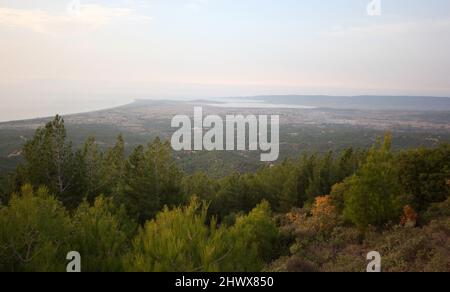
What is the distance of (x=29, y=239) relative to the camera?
6.82 metres

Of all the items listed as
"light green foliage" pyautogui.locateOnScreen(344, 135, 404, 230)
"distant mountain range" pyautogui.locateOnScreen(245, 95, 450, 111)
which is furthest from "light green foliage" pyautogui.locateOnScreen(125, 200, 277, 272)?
"distant mountain range" pyautogui.locateOnScreen(245, 95, 450, 111)

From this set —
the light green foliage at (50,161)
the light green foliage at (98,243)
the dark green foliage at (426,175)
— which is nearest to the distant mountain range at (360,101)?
the dark green foliage at (426,175)

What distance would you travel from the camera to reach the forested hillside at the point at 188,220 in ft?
22.1

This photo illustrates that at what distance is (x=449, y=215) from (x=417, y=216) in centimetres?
Answer: 110

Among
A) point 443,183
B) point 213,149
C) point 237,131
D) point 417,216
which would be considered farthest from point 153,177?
point 237,131

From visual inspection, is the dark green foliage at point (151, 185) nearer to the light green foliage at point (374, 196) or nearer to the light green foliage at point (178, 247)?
the light green foliage at point (374, 196)

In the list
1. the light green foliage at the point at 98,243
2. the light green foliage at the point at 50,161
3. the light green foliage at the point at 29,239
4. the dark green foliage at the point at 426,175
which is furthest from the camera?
the light green foliage at the point at 50,161

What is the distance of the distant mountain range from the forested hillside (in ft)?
269

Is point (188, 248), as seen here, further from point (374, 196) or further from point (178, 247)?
point (374, 196)

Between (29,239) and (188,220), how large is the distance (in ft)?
10.0

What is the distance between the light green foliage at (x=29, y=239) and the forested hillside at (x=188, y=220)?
20mm

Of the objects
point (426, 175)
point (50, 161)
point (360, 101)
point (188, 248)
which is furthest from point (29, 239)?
point (360, 101)

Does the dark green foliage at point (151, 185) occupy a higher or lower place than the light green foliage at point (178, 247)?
lower

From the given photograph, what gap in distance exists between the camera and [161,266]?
6.11 m
